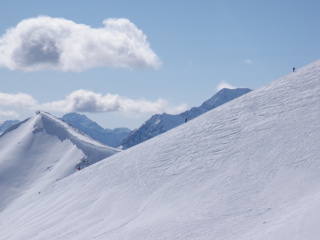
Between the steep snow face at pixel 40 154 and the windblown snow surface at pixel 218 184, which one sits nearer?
the windblown snow surface at pixel 218 184

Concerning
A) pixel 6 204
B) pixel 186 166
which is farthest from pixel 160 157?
pixel 6 204

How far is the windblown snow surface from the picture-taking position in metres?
17.9

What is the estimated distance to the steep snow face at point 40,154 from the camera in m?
69.3

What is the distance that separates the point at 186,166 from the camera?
93.3 feet

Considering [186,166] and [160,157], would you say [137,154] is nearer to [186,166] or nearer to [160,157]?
[160,157]

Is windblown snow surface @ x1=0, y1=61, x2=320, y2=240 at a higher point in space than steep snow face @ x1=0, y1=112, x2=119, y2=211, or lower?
lower

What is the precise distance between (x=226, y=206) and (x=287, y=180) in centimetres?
315

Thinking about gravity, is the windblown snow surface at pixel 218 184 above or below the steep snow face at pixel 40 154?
below

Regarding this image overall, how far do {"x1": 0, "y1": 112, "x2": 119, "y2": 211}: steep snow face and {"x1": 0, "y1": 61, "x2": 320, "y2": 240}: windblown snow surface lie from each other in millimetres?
31725

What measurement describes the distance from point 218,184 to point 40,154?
65487 millimetres

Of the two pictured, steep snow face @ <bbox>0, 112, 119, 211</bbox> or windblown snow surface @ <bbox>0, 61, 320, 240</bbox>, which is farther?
steep snow face @ <bbox>0, 112, 119, 211</bbox>

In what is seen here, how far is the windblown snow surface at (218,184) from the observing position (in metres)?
17.9

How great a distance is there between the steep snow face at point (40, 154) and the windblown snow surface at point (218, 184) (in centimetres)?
3172

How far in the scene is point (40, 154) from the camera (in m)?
82.8
